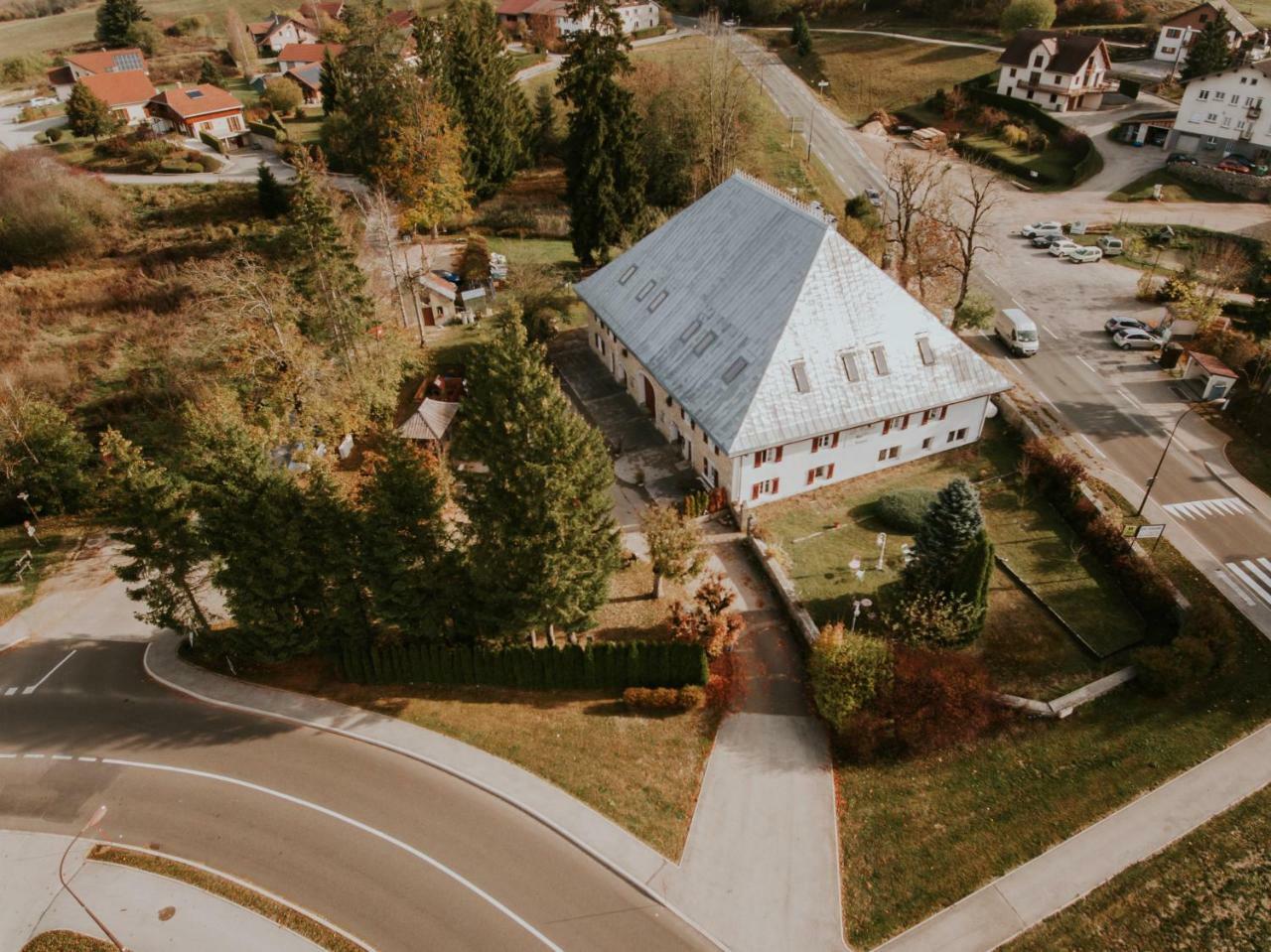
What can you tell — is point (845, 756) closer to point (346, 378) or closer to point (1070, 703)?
point (1070, 703)

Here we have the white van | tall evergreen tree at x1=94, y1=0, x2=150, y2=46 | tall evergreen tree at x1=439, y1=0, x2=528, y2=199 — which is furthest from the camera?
tall evergreen tree at x1=94, y1=0, x2=150, y2=46

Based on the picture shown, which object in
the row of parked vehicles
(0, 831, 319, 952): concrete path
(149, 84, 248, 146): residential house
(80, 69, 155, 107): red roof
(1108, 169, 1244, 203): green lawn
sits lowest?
(0, 831, 319, 952): concrete path

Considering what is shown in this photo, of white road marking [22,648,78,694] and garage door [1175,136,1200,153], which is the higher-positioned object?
garage door [1175,136,1200,153]

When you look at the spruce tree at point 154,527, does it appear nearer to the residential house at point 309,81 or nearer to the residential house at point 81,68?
the residential house at point 309,81

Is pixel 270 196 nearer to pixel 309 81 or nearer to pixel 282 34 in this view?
pixel 309 81

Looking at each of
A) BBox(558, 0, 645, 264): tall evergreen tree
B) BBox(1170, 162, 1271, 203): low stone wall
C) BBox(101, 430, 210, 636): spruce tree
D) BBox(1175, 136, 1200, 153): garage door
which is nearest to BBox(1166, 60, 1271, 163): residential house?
BBox(1175, 136, 1200, 153): garage door

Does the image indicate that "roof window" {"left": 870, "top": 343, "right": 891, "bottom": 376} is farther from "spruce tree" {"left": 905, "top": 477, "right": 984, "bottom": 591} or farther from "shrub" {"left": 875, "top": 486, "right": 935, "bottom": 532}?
"spruce tree" {"left": 905, "top": 477, "right": 984, "bottom": 591}

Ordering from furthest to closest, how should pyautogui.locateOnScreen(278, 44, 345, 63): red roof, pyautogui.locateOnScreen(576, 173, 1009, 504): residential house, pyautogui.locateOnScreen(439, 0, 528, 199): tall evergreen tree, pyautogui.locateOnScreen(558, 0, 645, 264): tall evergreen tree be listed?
pyautogui.locateOnScreen(278, 44, 345, 63): red roof, pyautogui.locateOnScreen(439, 0, 528, 199): tall evergreen tree, pyautogui.locateOnScreen(558, 0, 645, 264): tall evergreen tree, pyautogui.locateOnScreen(576, 173, 1009, 504): residential house
